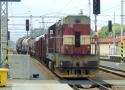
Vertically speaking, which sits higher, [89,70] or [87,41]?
[87,41]

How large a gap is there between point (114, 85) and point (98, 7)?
393 inches

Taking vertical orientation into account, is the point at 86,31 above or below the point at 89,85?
above

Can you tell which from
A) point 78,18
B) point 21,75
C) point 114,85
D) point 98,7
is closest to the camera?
point 114,85

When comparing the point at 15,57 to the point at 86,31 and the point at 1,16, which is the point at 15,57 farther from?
the point at 86,31

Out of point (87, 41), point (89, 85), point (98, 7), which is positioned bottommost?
point (89, 85)

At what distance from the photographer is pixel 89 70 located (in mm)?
24703

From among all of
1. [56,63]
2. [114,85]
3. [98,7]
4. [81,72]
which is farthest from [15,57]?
[98,7]

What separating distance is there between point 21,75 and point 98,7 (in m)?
9.03

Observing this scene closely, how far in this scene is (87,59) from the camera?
968 inches

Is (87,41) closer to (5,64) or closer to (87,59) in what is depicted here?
(87,59)

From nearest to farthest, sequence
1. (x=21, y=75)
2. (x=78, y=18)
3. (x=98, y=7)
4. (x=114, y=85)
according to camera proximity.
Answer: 1. (x=114, y=85)
2. (x=21, y=75)
3. (x=78, y=18)
4. (x=98, y=7)

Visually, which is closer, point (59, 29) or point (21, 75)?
point (21, 75)

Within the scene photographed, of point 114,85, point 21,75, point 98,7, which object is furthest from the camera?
point 98,7

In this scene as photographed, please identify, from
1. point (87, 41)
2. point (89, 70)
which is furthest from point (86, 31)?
point (89, 70)
